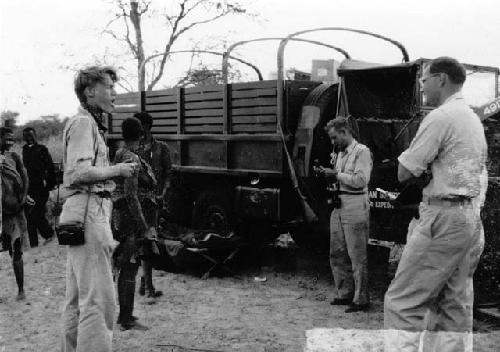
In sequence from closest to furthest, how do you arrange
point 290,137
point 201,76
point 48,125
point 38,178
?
point 290,137, point 38,178, point 201,76, point 48,125

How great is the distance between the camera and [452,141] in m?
3.58

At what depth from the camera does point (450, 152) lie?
360 centimetres

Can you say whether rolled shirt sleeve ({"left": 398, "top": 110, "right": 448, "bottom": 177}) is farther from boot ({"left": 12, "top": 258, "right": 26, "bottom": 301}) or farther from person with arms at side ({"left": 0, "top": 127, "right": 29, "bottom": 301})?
boot ({"left": 12, "top": 258, "right": 26, "bottom": 301})

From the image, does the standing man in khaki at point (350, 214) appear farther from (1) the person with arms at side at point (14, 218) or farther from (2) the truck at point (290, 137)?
(1) the person with arms at side at point (14, 218)

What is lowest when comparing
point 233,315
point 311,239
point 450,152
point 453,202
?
point 233,315

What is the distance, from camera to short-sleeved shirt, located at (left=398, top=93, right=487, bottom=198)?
11.7 feet

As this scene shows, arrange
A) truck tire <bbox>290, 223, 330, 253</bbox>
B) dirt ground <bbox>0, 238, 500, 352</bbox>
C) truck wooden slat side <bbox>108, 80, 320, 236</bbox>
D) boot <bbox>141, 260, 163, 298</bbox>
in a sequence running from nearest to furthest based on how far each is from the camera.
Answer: dirt ground <bbox>0, 238, 500, 352</bbox>, boot <bbox>141, 260, 163, 298</bbox>, truck wooden slat side <bbox>108, 80, 320, 236</bbox>, truck tire <bbox>290, 223, 330, 253</bbox>

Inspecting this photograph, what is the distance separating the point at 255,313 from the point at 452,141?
3.04 meters

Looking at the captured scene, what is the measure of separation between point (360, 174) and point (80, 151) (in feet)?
10.4

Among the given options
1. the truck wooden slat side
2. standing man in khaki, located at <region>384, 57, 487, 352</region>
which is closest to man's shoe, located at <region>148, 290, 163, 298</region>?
the truck wooden slat side

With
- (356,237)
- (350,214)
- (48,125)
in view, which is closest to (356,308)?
(356,237)

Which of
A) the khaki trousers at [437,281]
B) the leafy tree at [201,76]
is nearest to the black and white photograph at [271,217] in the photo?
the khaki trousers at [437,281]

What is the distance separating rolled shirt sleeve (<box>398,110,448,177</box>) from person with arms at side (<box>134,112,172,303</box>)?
3.38m

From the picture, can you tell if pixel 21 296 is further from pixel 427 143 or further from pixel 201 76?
pixel 201 76
